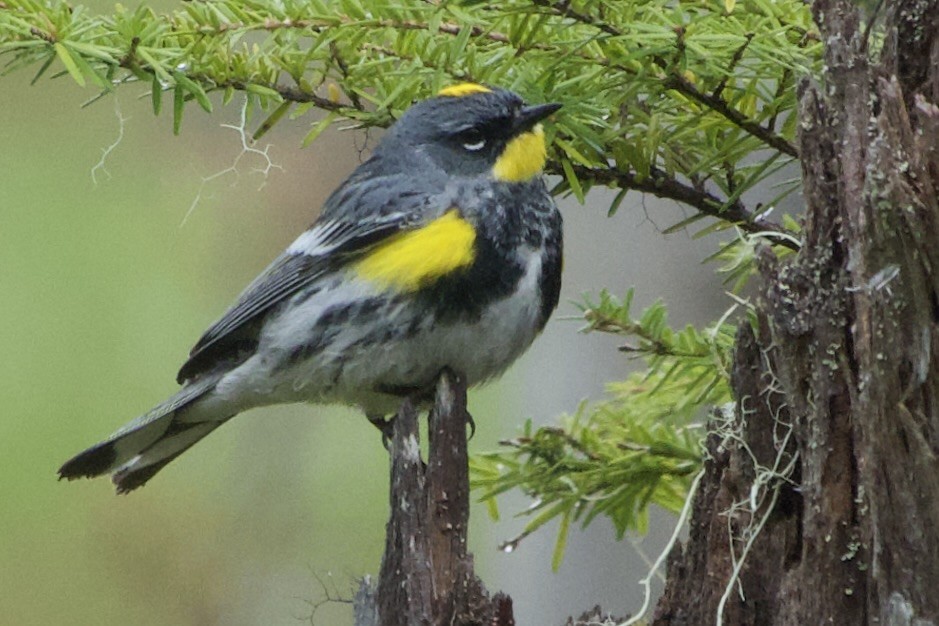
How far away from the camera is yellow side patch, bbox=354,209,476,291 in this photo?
7.06ft

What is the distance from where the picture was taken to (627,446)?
6.37 feet

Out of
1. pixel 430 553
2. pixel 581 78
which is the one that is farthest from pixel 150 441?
pixel 581 78

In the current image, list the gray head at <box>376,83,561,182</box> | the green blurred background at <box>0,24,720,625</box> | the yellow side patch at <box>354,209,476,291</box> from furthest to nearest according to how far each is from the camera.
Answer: the green blurred background at <box>0,24,720,625</box> < the gray head at <box>376,83,561,182</box> < the yellow side patch at <box>354,209,476,291</box>

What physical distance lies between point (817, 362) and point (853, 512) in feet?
0.50

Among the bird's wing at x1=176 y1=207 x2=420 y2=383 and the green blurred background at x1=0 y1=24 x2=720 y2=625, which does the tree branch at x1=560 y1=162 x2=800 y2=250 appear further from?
the green blurred background at x1=0 y1=24 x2=720 y2=625

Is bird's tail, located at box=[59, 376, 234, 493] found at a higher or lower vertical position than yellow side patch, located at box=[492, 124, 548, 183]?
Answer: lower

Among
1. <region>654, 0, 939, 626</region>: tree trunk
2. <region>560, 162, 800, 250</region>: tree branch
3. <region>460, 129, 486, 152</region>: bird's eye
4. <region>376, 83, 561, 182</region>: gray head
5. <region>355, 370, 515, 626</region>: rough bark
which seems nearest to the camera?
<region>654, 0, 939, 626</region>: tree trunk

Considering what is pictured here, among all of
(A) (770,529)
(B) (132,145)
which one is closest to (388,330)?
(A) (770,529)

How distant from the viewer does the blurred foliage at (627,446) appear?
186cm

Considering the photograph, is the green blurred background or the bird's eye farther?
the green blurred background

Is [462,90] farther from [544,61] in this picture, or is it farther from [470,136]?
Answer: [544,61]

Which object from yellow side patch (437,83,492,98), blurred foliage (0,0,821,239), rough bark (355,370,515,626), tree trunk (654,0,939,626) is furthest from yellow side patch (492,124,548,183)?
tree trunk (654,0,939,626)

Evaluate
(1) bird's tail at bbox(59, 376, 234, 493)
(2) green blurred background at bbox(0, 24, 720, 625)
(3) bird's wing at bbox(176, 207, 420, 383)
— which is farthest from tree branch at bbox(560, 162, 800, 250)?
(2) green blurred background at bbox(0, 24, 720, 625)

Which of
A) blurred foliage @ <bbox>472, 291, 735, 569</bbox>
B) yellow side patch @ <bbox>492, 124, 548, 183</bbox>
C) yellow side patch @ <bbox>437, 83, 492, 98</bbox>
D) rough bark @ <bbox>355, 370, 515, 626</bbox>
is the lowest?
rough bark @ <bbox>355, 370, 515, 626</bbox>
